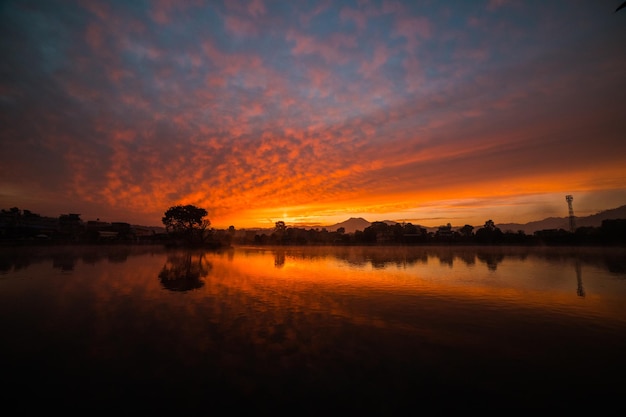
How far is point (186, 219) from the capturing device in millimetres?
105000

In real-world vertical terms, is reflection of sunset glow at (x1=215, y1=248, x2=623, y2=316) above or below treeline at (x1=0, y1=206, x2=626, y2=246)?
below

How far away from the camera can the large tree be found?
343 feet

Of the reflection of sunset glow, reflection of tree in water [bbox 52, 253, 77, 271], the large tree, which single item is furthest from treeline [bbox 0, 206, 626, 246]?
the reflection of sunset glow

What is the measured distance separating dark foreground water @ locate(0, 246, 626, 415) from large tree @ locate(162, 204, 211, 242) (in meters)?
86.3

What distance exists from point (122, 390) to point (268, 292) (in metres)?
14.5

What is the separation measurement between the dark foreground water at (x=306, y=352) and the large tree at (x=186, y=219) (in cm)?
8634

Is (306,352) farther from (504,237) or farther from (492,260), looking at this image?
(504,237)

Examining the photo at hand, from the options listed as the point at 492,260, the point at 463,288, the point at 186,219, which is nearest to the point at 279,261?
the point at 463,288

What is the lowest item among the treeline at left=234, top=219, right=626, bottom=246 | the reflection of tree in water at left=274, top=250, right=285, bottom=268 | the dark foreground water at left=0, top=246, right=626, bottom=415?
the dark foreground water at left=0, top=246, right=626, bottom=415

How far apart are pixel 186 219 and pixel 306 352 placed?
10433 cm

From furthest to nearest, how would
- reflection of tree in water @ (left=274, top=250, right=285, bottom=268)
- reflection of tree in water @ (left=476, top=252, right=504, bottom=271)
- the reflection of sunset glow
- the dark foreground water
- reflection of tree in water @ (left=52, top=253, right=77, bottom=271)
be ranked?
reflection of tree in water @ (left=274, top=250, right=285, bottom=268) → reflection of tree in water @ (left=476, top=252, right=504, bottom=271) → reflection of tree in water @ (left=52, top=253, right=77, bottom=271) → the reflection of sunset glow → the dark foreground water

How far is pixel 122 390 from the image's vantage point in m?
8.36

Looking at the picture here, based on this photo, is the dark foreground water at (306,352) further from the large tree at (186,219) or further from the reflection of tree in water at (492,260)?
the large tree at (186,219)

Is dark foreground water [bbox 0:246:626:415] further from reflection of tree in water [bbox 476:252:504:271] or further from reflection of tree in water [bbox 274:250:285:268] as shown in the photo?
reflection of tree in water [bbox 274:250:285:268]
